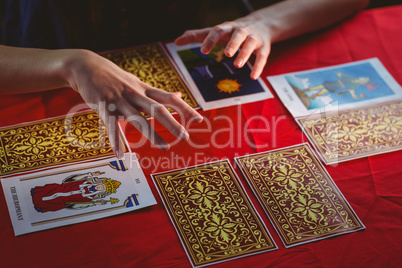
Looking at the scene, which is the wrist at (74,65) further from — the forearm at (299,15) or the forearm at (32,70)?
the forearm at (299,15)

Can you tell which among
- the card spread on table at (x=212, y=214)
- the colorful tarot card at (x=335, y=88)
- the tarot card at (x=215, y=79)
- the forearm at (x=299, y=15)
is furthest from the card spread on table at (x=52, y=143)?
the forearm at (x=299, y=15)

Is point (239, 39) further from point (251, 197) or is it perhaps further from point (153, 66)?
point (251, 197)

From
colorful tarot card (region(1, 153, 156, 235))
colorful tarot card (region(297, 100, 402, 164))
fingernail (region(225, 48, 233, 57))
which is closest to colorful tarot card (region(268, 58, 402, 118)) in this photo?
colorful tarot card (region(297, 100, 402, 164))

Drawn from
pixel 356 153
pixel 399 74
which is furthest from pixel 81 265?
pixel 399 74

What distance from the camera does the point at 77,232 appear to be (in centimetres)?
78

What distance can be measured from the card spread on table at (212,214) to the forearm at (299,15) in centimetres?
51

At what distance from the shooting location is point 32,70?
100cm

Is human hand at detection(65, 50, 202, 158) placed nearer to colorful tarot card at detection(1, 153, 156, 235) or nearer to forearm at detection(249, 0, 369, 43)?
colorful tarot card at detection(1, 153, 156, 235)

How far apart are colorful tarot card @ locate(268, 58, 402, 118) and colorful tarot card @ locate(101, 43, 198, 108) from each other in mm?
238

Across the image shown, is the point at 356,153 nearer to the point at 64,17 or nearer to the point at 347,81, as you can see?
the point at 347,81

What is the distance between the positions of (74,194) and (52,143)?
0.16 m

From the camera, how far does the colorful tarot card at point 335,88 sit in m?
1.10

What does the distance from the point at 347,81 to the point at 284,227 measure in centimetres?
52

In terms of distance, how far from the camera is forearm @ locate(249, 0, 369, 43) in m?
1.26
